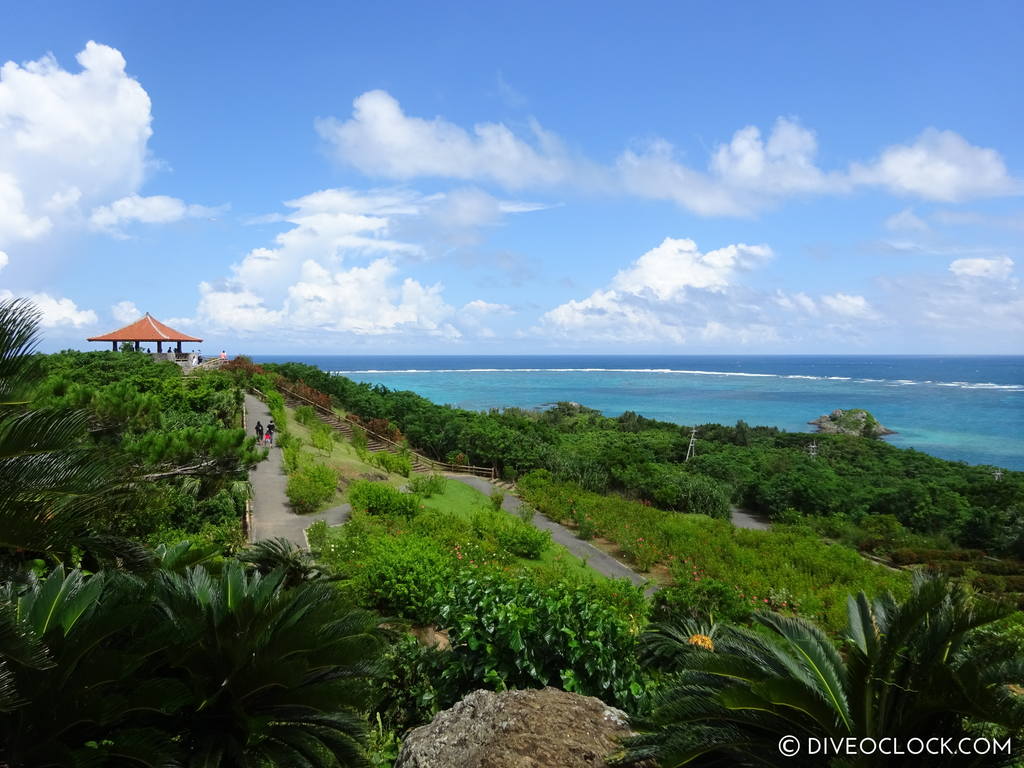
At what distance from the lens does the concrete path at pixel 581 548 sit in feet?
52.2

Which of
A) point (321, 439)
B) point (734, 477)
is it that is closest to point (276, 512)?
point (321, 439)

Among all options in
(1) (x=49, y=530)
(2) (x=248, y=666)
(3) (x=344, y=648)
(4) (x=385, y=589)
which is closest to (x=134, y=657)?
(2) (x=248, y=666)

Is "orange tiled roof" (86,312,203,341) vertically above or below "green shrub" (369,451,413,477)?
above

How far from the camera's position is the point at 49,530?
4.44 meters

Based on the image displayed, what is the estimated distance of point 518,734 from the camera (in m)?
4.54

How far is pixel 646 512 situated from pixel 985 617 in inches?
706

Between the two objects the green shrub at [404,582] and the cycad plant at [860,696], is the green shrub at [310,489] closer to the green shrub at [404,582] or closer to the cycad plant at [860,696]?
the green shrub at [404,582]

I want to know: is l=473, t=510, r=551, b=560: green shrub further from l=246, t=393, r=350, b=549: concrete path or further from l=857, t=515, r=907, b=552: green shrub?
l=857, t=515, r=907, b=552: green shrub

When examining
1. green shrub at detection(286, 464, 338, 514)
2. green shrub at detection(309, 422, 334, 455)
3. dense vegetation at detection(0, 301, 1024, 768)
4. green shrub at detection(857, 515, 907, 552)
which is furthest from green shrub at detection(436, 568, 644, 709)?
green shrub at detection(857, 515, 907, 552)

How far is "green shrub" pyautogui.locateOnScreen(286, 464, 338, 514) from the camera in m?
16.0

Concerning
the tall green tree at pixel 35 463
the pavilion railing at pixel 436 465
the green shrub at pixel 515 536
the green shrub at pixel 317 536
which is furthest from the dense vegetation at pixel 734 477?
the tall green tree at pixel 35 463

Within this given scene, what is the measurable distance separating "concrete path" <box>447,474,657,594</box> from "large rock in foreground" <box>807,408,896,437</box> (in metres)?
52.3

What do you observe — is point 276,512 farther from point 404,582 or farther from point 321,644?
point 321,644

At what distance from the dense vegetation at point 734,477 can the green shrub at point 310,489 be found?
1070cm
